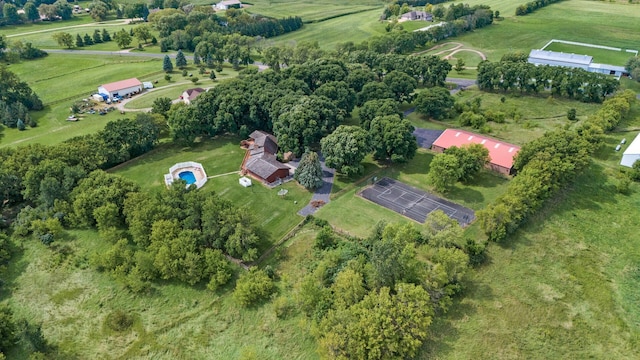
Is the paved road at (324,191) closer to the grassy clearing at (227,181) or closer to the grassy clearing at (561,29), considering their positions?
the grassy clearing at (227,181)

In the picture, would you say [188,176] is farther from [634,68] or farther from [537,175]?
[634,68]

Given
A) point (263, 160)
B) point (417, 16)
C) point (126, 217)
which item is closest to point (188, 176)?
point (263, 160)

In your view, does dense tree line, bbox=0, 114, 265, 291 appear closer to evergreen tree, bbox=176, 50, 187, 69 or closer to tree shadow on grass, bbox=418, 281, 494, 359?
tree shadow on grass, bbox=418, 281, 494, 359

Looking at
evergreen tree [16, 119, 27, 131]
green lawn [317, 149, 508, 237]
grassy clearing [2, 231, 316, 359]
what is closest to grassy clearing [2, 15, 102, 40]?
evergreen tree [16, 119, 27, 131]

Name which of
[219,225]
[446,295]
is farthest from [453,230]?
[219,225]

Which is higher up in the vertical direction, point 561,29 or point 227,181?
point 561,29
